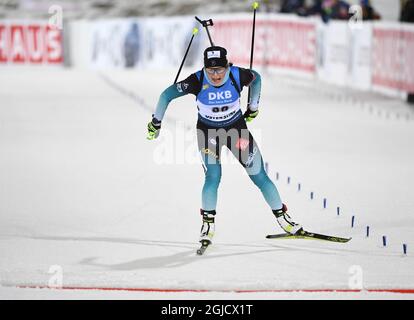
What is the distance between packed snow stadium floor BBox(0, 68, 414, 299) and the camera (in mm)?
7535

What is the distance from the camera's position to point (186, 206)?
1070cm

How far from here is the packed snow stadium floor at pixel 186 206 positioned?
7.54m

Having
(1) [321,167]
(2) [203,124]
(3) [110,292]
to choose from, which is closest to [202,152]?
(2) [203,124]

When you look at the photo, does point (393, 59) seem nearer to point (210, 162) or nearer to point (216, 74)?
point (210, 162)

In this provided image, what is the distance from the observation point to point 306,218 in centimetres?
1004

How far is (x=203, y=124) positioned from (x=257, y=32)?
71.2 feet

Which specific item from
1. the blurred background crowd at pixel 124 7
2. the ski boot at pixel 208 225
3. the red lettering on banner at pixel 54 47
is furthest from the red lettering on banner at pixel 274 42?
the ski boot at pixel 208 225

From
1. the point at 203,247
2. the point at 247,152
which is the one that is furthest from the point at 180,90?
the point at 203,247

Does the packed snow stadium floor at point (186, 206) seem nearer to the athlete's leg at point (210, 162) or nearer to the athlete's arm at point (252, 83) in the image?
the athlete's leg at point (210, 162)

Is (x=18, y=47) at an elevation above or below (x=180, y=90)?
above

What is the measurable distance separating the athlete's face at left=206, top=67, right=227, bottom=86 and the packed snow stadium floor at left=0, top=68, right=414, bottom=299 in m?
1.44

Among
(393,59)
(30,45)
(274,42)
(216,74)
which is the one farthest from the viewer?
(30,45)

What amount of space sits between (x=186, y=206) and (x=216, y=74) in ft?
8.85
